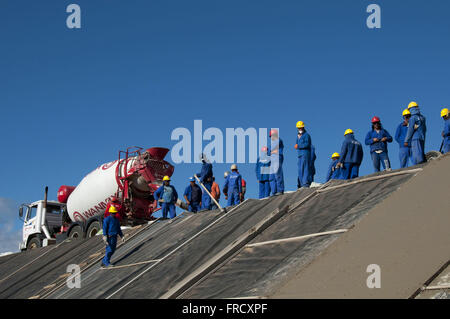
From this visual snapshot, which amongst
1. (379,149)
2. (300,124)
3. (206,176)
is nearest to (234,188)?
(206,176)

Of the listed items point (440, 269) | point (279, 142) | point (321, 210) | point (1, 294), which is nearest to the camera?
point (440, 269)

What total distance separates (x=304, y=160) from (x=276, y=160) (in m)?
0.92

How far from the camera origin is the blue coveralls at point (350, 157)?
12055 millimetres

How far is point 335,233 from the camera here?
6.71 m

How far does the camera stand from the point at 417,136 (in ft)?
34.8

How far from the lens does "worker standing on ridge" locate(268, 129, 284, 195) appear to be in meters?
12.8

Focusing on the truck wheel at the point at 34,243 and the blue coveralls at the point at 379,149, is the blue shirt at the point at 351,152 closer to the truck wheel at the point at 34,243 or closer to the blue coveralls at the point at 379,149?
the blue coveralls at the point at 379,149

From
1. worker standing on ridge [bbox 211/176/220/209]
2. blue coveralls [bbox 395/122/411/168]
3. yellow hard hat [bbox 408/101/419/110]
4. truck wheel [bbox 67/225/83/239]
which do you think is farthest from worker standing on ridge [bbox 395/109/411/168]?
truck wheel [bbox 67/225/83/239]

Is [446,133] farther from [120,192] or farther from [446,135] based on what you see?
[120,192]

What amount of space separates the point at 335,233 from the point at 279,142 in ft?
20.8

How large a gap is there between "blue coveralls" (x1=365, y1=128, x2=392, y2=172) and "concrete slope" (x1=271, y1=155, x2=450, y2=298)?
5.37m
